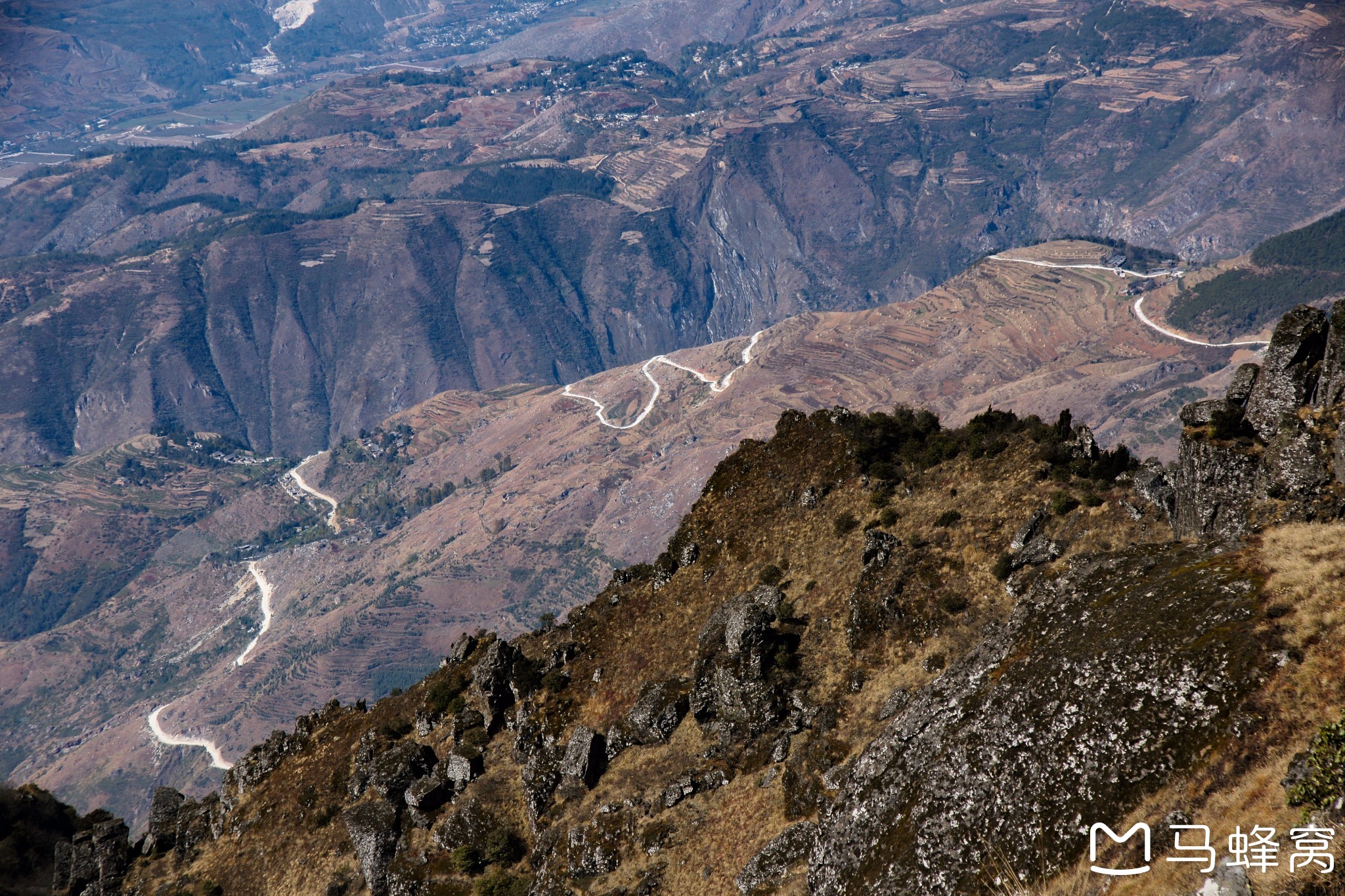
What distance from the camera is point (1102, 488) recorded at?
44281 mm

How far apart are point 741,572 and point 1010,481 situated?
18.4 meters

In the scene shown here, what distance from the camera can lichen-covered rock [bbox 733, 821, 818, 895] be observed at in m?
34.5

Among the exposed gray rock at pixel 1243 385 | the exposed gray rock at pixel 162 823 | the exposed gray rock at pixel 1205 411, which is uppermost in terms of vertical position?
the exposed gray rock at pixel 1243 385

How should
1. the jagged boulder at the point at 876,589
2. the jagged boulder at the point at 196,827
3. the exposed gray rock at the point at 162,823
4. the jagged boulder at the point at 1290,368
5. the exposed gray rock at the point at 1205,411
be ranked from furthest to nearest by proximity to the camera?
the exposed gray rock at the point at 162,823, the jagged boulder at the point at 196,827, the jagged boulder at the point at 876,589, the exposed gray rock at the point at 1205,411, the jagged boulder at the point at 1290,368

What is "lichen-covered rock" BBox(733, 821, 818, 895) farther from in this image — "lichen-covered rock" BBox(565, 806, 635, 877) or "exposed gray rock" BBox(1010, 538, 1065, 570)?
"exposed gray rock" BBox(1010, 538, 1065, 570)

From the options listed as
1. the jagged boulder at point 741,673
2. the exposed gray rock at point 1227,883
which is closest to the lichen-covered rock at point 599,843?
the jagged boulder at point 741,673

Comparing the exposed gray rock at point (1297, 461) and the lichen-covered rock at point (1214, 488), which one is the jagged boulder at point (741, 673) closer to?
the lichen-covered rock at point (1214, 488)

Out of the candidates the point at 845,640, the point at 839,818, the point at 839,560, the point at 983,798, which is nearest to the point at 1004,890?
the point at 983,798

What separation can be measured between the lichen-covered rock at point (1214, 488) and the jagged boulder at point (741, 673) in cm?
2067

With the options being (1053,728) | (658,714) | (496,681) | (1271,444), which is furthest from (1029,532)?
(496,681)

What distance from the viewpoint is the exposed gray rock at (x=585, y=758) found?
48.5 meters

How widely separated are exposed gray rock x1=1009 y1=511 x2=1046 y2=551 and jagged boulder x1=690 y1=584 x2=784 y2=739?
13.7m

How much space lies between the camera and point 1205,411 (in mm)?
38938
